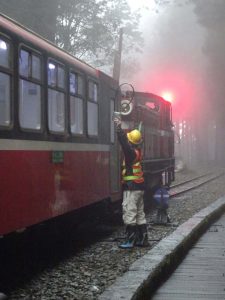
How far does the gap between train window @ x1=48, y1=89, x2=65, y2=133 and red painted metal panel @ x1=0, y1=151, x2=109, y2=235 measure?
424 millimetres

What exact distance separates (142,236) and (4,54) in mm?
3841

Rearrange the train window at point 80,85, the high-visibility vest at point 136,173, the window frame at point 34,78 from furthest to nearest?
1. the train window at point 80,85
2. the high-visibility vest at point 136,173
3. the window frame at point 34,78

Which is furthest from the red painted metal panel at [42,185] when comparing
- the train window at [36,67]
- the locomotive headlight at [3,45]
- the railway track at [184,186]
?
the railway track at [184,186]

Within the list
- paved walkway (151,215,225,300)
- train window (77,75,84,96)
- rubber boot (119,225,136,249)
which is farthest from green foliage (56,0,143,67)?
paved walkway (151,215,225,300)

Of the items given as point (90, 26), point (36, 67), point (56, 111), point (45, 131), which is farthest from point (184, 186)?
point (36, 67)

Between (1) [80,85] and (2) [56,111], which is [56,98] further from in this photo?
(1) [80,85]

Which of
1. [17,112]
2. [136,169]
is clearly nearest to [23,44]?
[17,112]

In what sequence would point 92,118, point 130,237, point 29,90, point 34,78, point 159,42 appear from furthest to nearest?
point 159,42 < point 92,118 < point 130,237 < point 34,78 < point 29,90

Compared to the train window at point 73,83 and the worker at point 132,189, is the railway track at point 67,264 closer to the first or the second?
the worker at point 132,189

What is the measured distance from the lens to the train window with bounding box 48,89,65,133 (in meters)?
7.55

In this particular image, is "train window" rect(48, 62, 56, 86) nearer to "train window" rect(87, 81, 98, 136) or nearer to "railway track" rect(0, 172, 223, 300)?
"train window" rect(87, 81, 98, 136)

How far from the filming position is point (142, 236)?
28.9 feet

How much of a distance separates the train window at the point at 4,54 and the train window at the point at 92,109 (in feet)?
10.9

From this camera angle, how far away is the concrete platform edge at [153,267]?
5411 millimetres
